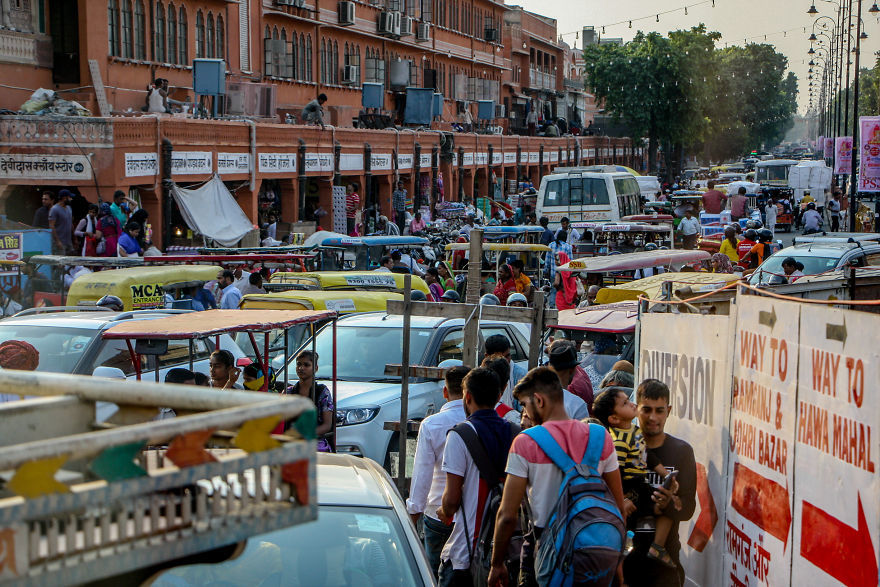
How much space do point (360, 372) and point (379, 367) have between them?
18 cm

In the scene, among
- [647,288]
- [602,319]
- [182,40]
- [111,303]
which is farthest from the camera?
[182,40]

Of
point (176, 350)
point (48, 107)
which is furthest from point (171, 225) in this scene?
point (176, 350)

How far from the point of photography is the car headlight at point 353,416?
31.6 feet

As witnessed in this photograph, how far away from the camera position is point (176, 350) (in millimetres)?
10953

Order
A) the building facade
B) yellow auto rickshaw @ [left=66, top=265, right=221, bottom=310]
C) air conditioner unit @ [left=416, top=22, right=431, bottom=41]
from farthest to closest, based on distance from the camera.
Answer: air conditioner unit @ [left=416, top=22, right=431, bottom=41]
the building facade
yellow auto rickshaw @ [left=66, top=265, right=221, bottom=310]

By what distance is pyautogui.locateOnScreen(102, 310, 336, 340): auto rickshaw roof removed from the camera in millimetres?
Result: 7348

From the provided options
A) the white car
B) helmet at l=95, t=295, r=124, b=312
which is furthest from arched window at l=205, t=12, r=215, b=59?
the white car

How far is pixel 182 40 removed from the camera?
112 ft

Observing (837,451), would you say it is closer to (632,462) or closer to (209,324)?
(632,462)

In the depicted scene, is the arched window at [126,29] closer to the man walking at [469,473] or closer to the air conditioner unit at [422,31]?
the air conditioner unit at [422,31]

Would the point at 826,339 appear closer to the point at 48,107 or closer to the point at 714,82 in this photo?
the point at 48,107

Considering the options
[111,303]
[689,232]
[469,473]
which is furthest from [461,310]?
[689,232]

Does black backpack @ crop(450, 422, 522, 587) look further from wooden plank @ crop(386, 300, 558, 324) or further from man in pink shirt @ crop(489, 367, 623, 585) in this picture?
wooden plank @ crop(386, 300, 558, 324)

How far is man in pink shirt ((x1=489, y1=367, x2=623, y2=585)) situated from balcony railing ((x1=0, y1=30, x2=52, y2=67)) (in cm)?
2376
